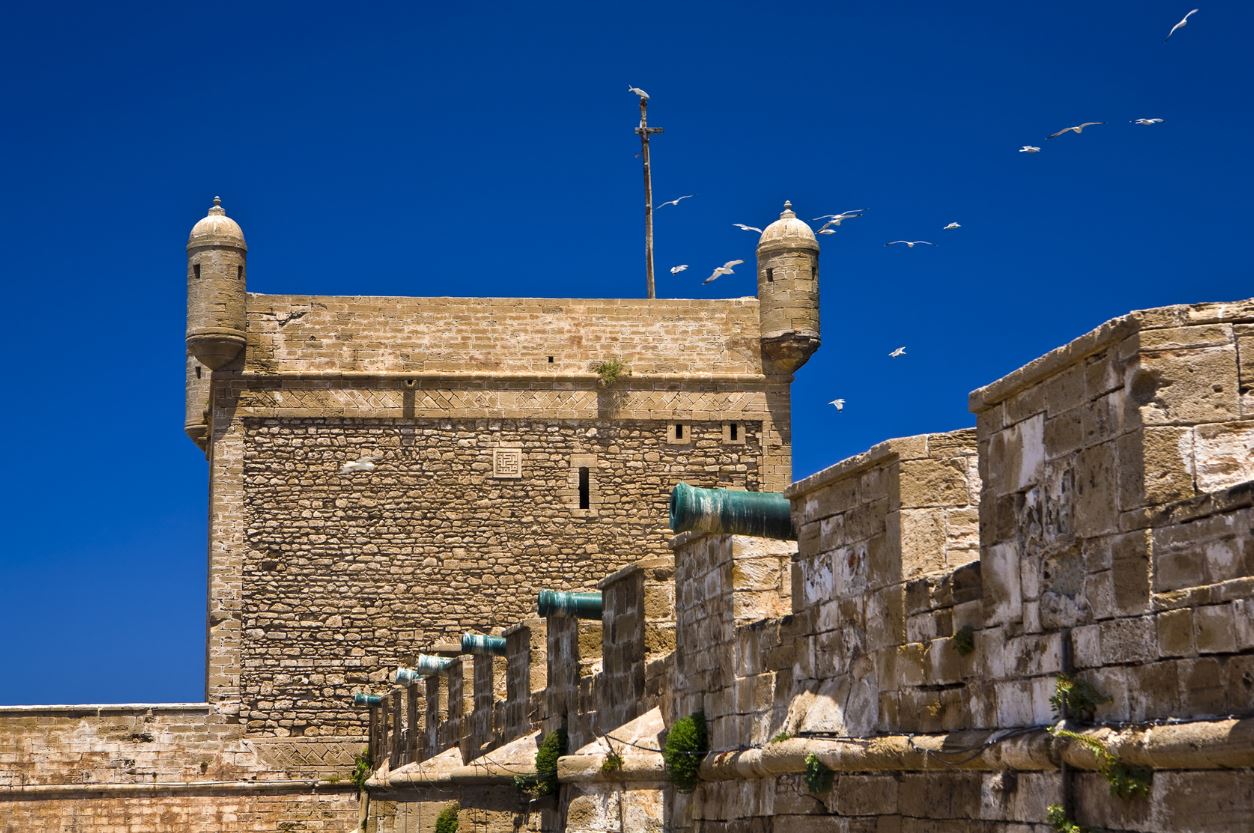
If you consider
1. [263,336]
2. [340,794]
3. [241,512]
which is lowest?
[340,794]

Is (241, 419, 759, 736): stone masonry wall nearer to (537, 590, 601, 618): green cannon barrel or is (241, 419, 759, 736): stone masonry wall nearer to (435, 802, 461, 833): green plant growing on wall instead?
(435, 802, 461, 833): green plant growing on wall

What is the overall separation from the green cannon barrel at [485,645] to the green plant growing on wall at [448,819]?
1473 mm

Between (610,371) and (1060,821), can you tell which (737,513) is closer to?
(1060,821)

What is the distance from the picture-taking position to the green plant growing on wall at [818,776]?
303 inches

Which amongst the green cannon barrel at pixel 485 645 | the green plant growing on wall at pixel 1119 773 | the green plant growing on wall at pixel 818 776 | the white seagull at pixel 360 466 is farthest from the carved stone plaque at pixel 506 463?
the green plant growing on wall at pixel 1119 773

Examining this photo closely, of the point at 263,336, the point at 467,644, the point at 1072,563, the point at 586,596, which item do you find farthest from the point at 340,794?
the point at 1072,563

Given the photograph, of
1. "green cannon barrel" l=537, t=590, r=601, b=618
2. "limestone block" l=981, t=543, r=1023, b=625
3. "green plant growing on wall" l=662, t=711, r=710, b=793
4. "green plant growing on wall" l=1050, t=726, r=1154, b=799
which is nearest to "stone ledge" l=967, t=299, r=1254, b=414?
"limestone block" l=981, t=543, r=1023, b=625

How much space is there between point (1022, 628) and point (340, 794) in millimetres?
20092

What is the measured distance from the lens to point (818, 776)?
7727mm

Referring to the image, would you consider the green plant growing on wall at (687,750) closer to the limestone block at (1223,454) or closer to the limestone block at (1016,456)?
the limestone block at (1016,456)

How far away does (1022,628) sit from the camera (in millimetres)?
6121

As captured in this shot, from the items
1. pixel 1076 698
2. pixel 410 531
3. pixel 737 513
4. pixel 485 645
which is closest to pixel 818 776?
pixel 737 513

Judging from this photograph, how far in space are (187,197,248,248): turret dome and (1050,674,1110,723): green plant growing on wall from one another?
68.3 ft

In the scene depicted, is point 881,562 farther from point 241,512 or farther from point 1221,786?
point 241,512
